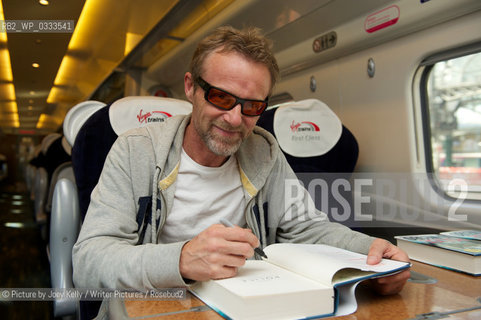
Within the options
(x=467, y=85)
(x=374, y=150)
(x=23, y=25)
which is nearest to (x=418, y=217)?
(x=374, y=150)

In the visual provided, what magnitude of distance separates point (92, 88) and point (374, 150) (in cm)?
426

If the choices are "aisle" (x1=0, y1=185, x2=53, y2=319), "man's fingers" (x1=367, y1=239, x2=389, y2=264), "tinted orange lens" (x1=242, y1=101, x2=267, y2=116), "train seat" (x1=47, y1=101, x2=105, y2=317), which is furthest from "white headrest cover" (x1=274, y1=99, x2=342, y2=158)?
"aisle" (x1=0, y1=185, x2=53, y2=319)

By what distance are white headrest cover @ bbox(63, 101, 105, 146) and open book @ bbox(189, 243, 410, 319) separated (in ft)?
3.71

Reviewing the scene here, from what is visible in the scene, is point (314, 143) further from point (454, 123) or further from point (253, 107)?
point (253, 107)

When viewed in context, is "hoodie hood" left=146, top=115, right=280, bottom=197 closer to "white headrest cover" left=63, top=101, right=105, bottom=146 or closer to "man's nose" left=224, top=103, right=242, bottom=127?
"man's nose" left=224, top=103, right=242, bottom=127

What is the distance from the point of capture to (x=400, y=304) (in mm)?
895

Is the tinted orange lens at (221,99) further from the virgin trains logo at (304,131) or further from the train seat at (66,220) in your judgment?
the virgin trains logo at (304,131)

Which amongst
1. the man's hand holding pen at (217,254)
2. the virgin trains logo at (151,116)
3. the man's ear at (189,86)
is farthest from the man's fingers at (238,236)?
the virgin trains logo at (151,116)

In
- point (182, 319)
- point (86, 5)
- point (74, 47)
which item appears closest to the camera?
point (182, 319)

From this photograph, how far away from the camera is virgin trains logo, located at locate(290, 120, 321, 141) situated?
2266 mm

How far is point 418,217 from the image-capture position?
84.5 inches

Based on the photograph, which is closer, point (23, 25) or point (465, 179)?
point (465, 179)

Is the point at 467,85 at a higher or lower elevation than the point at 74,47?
lower

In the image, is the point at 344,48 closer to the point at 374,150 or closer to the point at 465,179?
the point at 374,150
